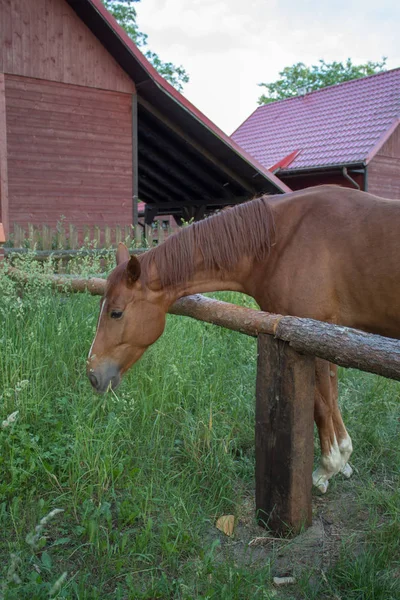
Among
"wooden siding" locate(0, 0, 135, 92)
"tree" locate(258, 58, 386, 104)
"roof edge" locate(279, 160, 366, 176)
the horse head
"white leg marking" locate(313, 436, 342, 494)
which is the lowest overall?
"white leg marking" locate(313, 436, 342, 494)

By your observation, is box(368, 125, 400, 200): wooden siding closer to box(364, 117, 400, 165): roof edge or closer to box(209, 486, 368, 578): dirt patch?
box(364, 117, 400, 165): roof edge

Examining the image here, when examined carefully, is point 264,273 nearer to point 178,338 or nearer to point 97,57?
point 178,338

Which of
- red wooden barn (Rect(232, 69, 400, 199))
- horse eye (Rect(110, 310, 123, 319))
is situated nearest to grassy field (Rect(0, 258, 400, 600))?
horse eye (Rect(110, 310, 123, 319))

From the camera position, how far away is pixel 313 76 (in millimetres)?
41375

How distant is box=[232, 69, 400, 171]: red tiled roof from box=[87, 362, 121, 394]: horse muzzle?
1462cm

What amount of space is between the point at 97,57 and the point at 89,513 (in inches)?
367

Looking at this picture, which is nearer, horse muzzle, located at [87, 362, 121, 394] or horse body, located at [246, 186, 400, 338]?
horse body, located at [246, 186, 400, 338]

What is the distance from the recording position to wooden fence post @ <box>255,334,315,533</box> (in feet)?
8.48

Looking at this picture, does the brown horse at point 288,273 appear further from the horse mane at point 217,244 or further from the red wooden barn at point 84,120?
the red wooden barn at point 84,120

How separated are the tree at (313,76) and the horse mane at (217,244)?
4167 cm

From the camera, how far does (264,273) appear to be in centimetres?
318

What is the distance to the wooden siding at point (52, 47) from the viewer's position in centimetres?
886

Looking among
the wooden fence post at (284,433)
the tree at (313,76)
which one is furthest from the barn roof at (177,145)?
the tree at (313,76)

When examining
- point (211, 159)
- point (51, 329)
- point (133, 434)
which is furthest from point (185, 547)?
point (211, 159)
